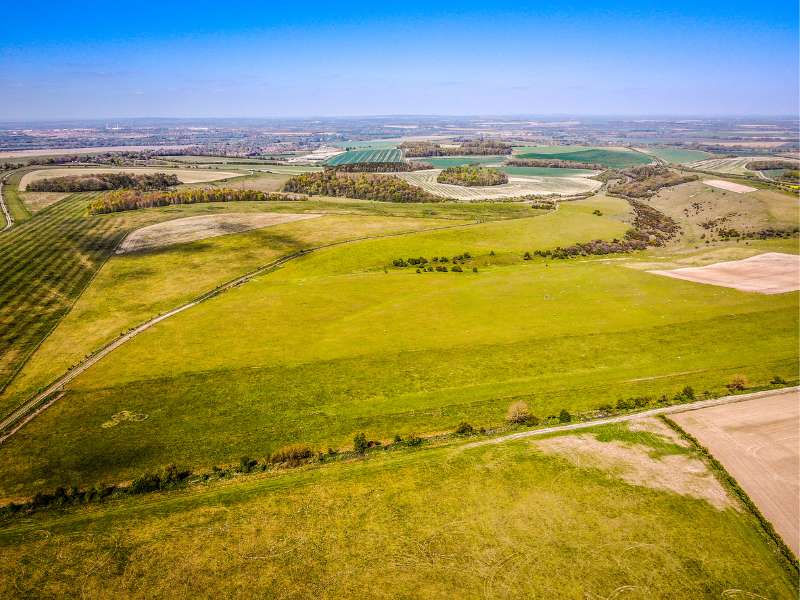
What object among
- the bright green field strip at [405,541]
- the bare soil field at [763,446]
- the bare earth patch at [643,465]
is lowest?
the bright green field strip at [405,541]

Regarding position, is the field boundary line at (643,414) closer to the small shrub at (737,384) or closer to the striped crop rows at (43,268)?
the small shrub at (737,384)

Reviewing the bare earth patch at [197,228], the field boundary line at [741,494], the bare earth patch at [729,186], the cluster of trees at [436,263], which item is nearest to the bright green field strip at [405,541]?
the field boundary line at [741,494]

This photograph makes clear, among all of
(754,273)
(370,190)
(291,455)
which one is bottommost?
(291,455)

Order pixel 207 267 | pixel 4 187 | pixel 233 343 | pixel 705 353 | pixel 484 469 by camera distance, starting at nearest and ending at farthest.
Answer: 1. pixel 484 469
2. pixel 705 353
3. pixel 233 343
4. pixel 207 267
5. pixel 4 187

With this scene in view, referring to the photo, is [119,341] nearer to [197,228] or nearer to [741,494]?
[197,228]

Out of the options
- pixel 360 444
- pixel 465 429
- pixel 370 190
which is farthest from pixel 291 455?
pixel 370 190

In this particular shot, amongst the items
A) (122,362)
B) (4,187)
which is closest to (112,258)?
(122,362)

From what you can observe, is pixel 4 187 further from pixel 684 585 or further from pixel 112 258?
pixel 684 585
